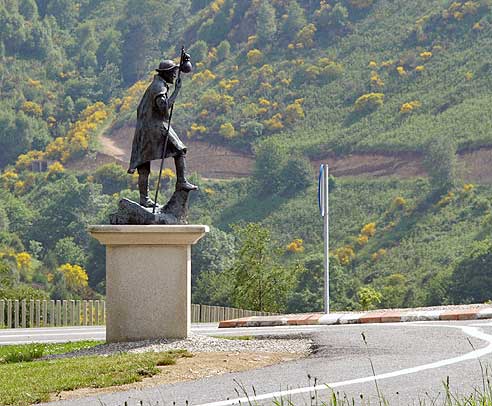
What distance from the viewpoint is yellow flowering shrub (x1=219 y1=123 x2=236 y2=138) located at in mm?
121500

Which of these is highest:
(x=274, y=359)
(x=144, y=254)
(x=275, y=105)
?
(x=275, y=105)

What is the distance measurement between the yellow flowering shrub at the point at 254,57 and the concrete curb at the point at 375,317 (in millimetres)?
114358

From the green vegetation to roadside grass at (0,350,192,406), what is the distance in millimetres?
28109

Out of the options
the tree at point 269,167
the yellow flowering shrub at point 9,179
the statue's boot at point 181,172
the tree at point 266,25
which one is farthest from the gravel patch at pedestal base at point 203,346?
the tree at point 266,25

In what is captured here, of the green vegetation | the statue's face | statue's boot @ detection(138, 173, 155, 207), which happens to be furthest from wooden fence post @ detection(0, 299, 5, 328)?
the green vegetation

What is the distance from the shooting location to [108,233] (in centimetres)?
1570

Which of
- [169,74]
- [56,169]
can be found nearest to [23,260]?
[56,169]

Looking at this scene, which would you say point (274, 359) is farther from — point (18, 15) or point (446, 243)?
point (18, 15)

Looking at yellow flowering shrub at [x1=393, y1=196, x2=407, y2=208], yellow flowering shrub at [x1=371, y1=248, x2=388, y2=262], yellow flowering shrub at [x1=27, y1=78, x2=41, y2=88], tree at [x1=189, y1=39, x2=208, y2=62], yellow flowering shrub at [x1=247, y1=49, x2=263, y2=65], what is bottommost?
yellow flowering shrub at [x1=371, y1=248, x2=388, y2=262]

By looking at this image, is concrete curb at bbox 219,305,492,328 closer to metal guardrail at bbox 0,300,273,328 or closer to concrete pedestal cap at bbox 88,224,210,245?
concrete pedestal cap at bbox 88,224,210,245

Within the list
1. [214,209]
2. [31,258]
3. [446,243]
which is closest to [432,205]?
[446,243]

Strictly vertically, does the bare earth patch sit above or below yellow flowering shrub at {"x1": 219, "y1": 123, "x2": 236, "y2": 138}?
below

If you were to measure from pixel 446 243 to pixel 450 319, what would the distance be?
6201 cm

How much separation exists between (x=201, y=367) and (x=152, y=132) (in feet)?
15.6
